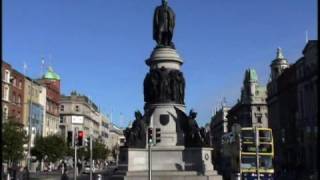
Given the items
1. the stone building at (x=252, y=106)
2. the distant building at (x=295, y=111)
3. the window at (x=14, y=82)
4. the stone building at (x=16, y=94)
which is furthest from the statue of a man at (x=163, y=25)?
the stone building at (x=252, y=106)

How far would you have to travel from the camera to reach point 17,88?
105 metres

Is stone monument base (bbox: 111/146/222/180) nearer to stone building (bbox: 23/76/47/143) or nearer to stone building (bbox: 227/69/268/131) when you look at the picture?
stone building (bbox: 23/76/47/143)

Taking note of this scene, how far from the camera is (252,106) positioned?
182125 mm

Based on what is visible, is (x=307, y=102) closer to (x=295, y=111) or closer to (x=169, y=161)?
(x=295, y=111)

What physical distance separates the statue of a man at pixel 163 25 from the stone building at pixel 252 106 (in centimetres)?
13251

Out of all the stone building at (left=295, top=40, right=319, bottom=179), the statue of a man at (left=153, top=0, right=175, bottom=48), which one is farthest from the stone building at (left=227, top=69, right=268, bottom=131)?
the statue of a man at (left=153, top=0, right=175, bottom=48)

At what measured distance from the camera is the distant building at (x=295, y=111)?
10781 cm

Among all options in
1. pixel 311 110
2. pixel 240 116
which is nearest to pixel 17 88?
pixel 311 110

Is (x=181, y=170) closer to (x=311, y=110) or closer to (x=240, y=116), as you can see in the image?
(x=311, y=110)

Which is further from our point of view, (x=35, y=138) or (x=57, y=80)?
(x=57, y=80)

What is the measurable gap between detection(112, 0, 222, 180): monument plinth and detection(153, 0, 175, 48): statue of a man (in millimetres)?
408

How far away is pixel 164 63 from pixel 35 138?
203 feet

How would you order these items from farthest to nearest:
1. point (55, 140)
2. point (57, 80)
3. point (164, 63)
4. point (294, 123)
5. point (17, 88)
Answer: point (57, 80) → point (294, 123) → point (17, 88) → point (55, 140) → point (164, 63)

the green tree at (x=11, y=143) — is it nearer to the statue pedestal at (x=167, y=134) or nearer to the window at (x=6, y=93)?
the statue pedestal at (x=167, y=134)
